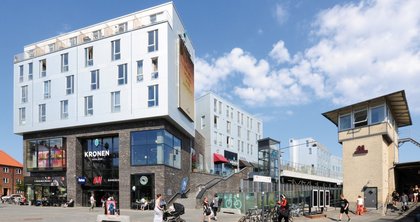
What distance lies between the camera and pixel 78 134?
4734 cm

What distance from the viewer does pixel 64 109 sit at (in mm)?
48188

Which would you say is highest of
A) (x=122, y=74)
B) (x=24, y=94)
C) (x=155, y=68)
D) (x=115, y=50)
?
(x=115, y=50)

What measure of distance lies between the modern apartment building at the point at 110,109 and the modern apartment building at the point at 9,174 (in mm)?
57243

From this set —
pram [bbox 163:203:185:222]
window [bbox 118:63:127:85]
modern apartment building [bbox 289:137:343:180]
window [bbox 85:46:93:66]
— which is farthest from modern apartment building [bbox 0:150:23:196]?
pram [bbox 163:203:185:222]

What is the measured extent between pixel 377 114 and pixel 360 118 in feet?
5.23

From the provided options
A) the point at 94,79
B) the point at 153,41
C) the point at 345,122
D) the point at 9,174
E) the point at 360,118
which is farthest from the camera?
the point at 9,174

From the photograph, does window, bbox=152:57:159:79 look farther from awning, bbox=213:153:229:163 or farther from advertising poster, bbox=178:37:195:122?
awning, bbox=213:153:229:163

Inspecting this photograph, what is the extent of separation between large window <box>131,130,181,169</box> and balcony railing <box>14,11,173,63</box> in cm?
1067

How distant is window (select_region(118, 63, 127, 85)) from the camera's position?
148ft

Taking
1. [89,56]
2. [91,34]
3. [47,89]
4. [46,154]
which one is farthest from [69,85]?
[46,154]

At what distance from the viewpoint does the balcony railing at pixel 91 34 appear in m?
46.2

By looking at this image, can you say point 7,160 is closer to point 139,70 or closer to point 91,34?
point 91,34

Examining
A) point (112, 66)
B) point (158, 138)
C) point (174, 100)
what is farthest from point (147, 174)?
point (112, 66)

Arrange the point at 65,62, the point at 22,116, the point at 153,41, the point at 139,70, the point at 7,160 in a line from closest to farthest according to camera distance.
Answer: the point at 153,41 → the point at 139,70 → the point at 65,62 → the point at 22,116 → the point at 7,160
